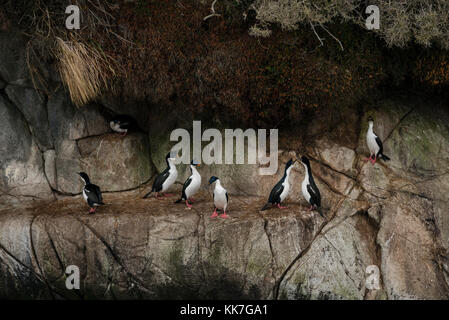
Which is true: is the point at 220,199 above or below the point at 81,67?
below

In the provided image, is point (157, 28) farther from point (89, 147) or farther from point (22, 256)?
point (22, 256)

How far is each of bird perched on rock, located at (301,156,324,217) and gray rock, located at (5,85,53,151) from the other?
4.22 m

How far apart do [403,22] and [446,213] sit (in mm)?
2874

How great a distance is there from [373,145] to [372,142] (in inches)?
1.9

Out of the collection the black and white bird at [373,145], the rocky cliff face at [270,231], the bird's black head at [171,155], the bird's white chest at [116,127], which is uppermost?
the bird's white chest at [116,127]

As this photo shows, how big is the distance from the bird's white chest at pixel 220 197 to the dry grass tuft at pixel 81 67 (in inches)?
94.9

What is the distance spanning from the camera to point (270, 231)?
7.50 m

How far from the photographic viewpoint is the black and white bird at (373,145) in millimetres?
8086

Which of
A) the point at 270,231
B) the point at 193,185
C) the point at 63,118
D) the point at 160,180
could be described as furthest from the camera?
the point at 63,118

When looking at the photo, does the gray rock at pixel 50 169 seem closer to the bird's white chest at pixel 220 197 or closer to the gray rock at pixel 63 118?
the gray rock at pixel 63 118

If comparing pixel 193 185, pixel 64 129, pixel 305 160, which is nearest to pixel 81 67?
pixel 64 129

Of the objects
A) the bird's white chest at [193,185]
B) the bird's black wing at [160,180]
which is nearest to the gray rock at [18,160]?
the bird's black wing at [160,180]

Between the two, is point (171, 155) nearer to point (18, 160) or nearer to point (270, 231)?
point (270, 231)

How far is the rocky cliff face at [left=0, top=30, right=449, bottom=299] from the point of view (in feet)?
24.5
